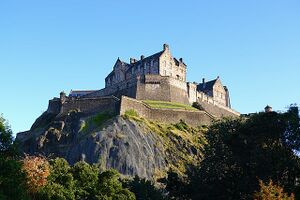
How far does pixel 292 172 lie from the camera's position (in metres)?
42.6

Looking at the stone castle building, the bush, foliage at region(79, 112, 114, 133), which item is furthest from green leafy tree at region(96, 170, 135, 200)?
the stone castle building

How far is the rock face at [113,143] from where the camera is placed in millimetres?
74812

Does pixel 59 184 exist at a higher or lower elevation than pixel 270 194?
higher

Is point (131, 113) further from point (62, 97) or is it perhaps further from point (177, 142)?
point (62, 97)

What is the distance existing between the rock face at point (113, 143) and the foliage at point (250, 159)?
26876 mm

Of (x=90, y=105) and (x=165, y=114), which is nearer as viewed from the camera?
(x=90, y=105)

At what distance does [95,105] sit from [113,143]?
1375 cm

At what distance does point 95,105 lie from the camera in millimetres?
88875

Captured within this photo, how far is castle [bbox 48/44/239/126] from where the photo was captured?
89750mm

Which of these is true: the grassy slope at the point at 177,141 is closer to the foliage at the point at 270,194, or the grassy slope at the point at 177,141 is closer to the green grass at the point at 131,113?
the green grass at the point at 131,113

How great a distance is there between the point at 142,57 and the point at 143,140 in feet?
127

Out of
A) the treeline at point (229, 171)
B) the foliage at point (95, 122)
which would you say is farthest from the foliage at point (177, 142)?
the treeline at point (229, 171)

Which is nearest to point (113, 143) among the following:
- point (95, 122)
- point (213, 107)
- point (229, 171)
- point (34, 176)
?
point (95, 122)

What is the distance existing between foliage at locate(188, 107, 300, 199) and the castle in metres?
39.2
